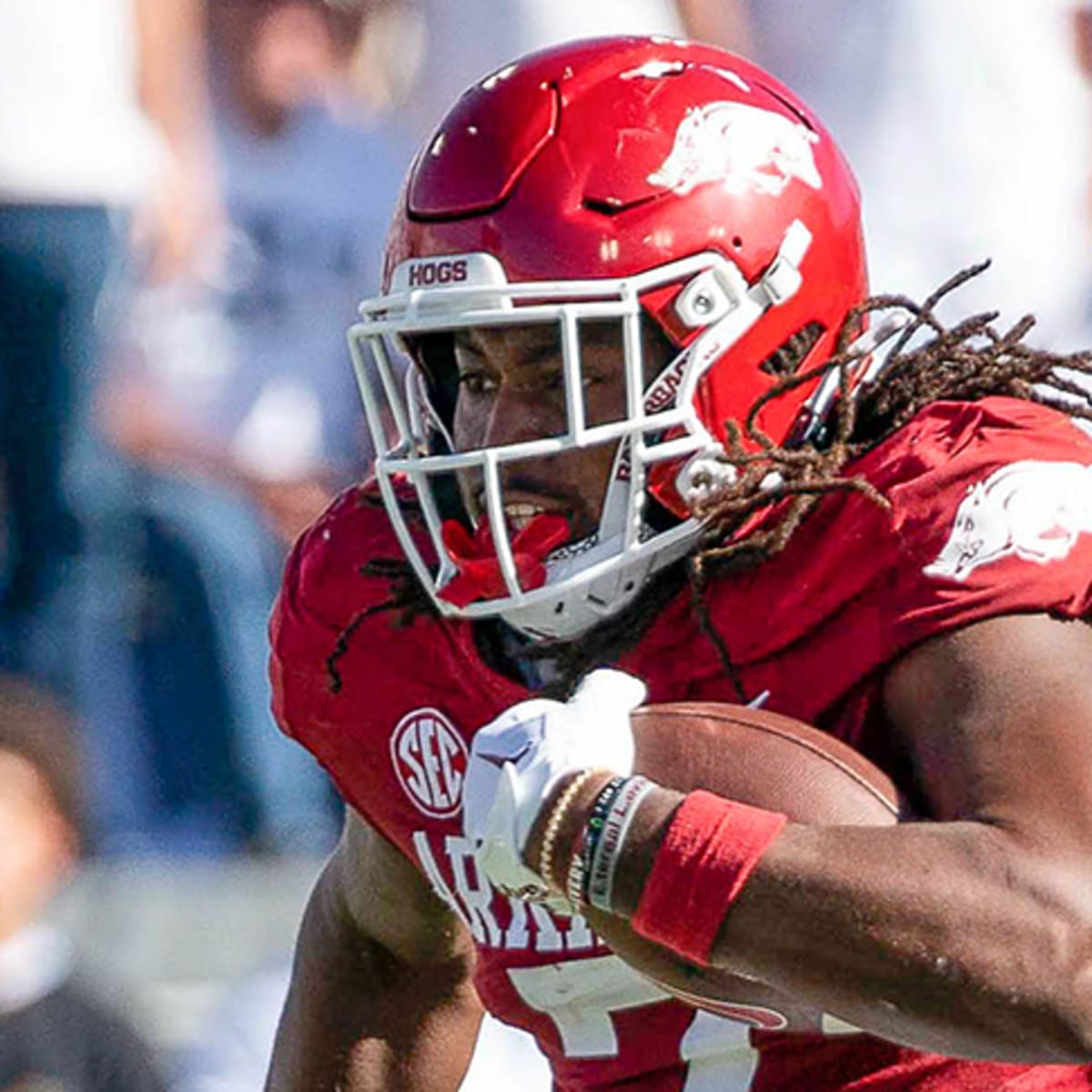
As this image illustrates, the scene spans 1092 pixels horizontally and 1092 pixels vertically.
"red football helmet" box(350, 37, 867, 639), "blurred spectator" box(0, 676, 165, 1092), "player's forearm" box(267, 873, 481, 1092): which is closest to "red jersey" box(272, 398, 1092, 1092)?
"red football helmet" box(350, 37, 867, 639)

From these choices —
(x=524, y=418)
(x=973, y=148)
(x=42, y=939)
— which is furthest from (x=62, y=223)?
(x=524, y=418)

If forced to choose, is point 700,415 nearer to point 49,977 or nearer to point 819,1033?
point 819,1033

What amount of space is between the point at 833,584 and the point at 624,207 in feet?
1.26

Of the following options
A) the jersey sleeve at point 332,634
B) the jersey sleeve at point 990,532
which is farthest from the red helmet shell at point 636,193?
the jersey sleeve at point 332,634

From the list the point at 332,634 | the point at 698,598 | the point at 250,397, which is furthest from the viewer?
the point at 250,397

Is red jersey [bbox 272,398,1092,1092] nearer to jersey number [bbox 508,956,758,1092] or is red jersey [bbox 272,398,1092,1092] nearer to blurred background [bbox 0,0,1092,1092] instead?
jersey number [bbox 508,956,758,1092]

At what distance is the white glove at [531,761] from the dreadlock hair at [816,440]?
19 cm

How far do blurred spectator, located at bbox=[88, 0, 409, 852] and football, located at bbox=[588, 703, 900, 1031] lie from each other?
1834 millimetres

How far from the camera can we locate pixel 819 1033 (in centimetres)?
206

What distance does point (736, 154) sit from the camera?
211cm

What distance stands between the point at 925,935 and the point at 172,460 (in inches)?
82.8

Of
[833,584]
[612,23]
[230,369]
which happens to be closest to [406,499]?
[833,584]

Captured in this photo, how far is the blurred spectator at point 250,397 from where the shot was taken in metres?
3.56

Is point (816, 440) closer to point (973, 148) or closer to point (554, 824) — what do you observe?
point (554, 824)
